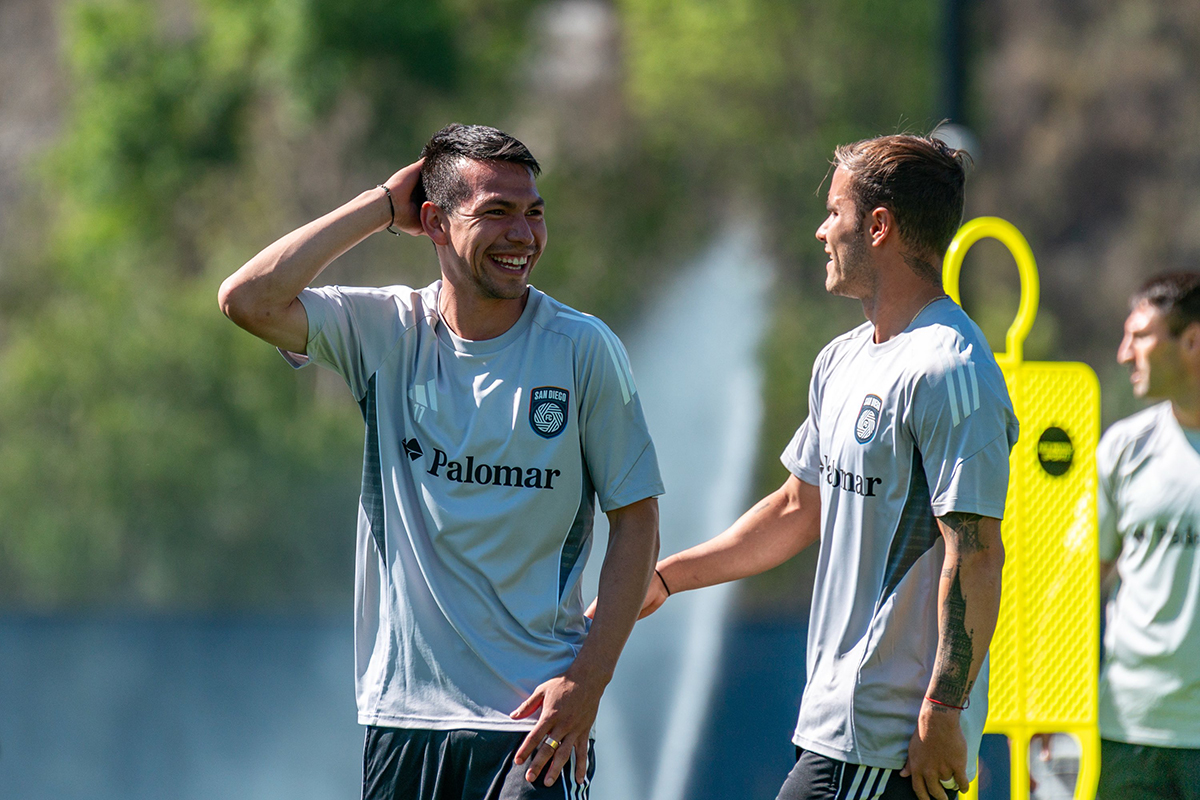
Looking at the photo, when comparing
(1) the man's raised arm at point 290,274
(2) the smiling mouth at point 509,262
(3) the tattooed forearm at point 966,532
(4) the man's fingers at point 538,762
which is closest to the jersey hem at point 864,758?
(3) the tattooed forearm at point 966,532

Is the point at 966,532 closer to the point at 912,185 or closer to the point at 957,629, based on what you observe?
the point at 957,629

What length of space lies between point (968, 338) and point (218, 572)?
46.9 feet

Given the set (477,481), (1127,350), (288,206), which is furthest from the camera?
(288,206)

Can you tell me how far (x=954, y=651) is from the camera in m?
2.45

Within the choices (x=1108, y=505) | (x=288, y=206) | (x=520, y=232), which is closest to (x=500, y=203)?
(x=520, y=232)

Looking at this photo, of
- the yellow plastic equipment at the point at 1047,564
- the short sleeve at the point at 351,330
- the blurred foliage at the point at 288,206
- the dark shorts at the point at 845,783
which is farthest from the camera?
the blurred foliage at the point at 288,206

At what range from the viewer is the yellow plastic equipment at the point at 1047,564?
3.15 metres

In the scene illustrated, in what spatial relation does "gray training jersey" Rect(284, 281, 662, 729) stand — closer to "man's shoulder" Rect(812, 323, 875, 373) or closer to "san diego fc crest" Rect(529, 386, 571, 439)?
"san diego fc crest" Rect(529, 386, 571, 439)

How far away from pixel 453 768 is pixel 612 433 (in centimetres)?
74

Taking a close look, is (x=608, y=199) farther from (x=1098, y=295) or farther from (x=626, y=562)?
(x=626, y=562)

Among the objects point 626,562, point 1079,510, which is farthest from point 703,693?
point 626,562

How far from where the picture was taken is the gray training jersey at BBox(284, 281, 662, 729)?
263 centimetres

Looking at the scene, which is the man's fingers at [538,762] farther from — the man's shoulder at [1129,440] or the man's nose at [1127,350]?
the man's nose at [1127,350]

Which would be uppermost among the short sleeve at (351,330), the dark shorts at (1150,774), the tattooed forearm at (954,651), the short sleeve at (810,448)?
the short sleeve at (351,330)
